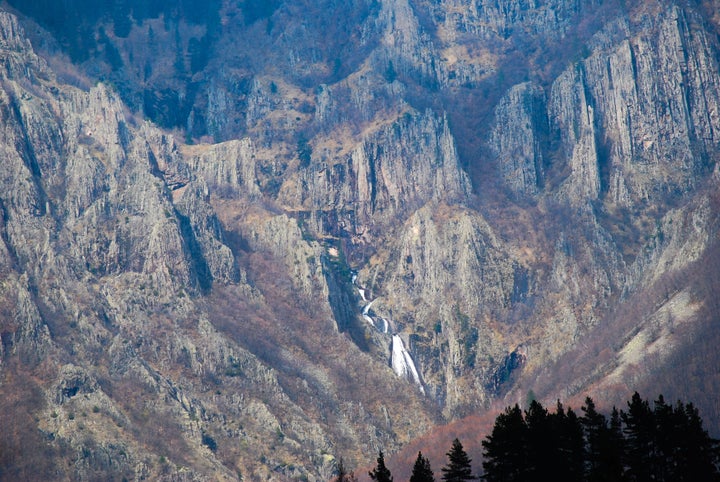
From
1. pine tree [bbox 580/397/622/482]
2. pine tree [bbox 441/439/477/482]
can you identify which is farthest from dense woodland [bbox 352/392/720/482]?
pine tree [bbox 580/397/622/482]

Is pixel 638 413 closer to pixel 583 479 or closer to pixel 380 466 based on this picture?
pixel 583 479

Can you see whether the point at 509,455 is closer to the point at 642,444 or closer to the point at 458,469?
the point at 458,469

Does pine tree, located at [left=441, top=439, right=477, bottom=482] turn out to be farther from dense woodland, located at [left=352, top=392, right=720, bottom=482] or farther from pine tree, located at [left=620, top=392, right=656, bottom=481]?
pine tree, located at [left=620, top=392, right=656, bottom=481]

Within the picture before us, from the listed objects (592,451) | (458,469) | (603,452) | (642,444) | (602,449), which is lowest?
(642,444)

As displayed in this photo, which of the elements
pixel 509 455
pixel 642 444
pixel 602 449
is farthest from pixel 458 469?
pixel 642 444

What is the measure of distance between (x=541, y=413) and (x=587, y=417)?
8.21 m

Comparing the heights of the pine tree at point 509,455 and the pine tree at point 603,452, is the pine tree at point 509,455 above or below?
above

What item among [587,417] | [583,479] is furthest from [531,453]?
[587,417]

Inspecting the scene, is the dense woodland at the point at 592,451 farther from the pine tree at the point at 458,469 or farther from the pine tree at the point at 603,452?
the pine tree at the point at 603,452

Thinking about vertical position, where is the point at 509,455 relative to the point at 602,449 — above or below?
above

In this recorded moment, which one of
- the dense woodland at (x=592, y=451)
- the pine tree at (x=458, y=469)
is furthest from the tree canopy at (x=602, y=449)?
the pine tree at (x=458, y=469)

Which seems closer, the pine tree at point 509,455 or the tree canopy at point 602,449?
the tree canopy at point 602,449

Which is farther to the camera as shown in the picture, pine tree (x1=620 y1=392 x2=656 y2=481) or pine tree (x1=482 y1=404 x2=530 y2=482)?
pine tree (x1=482 y1=404 x2=530 y2=482)

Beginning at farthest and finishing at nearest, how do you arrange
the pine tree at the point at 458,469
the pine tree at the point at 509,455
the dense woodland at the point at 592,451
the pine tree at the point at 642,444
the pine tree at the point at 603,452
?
the pine tree at the point at 509,455, the pine tree at the point at 642,444, the pine tree at the point at 458,469, the dense woodland at the point at 592,451, the pine tree at the point at 603,452
